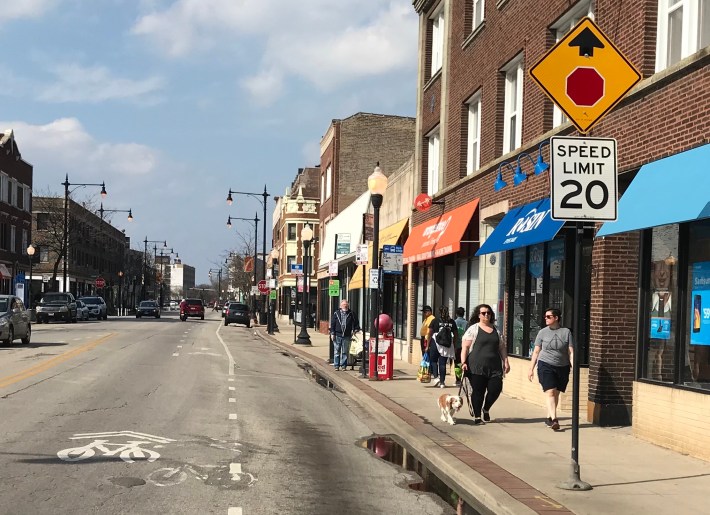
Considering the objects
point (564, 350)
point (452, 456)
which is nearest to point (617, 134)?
point (564, 350)

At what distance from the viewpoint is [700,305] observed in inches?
375

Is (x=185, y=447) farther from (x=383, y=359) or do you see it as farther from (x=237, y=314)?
(x=237, y=314)

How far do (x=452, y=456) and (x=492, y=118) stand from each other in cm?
1072

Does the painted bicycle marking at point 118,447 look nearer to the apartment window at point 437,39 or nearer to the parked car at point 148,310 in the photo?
the apartment window at point 437,39

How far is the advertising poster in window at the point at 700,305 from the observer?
9383mm

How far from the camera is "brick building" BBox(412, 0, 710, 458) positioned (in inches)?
384

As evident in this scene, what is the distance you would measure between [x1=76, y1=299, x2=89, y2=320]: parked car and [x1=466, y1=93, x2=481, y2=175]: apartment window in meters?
40.2

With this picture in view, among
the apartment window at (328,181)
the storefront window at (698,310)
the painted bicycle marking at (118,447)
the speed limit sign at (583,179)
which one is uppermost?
the apartment window at (328,181)

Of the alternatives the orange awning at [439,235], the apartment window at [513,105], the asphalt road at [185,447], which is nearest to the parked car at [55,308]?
the orange awning at [439,235]

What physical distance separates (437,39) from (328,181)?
80.8ft

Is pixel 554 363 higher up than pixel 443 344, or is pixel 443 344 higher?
pixel 554 363

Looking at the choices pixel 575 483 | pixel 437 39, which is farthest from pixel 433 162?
pixel 575 483

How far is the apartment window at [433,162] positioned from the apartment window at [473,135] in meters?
2.78

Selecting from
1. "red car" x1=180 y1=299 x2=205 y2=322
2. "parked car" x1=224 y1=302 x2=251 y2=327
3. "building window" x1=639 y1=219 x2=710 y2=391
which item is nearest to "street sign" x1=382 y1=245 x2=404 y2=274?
"building window" x1=639 y1=219 x2=710 y2=391
